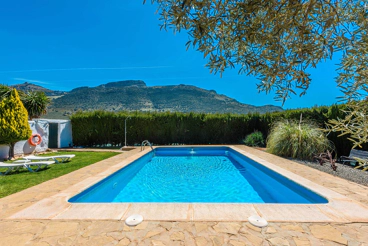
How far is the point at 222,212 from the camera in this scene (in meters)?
2.99

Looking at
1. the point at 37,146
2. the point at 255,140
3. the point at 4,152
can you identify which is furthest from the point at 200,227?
the point at 255,140

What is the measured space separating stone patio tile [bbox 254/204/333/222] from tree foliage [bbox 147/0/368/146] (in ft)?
4.76

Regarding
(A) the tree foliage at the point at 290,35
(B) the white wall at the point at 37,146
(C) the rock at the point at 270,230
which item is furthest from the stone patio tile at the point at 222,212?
(B) the white wall at the point at 37,146

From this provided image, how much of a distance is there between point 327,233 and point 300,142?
21.0 ft

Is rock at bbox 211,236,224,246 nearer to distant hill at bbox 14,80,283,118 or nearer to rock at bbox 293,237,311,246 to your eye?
rock at bbox 293,237,311,246

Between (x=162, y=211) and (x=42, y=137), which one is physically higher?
(x=42, y=137)

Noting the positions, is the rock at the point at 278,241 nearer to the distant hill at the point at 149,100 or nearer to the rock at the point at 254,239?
the rock at the point at 254,239

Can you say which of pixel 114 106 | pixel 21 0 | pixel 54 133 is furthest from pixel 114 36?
pixel 114 106

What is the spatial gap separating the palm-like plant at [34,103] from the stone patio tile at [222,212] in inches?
555

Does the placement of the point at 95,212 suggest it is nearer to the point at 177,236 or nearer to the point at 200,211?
the point at 177,236

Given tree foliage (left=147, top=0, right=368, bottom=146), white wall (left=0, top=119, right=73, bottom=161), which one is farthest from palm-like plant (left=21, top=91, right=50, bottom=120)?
tree foliage (left=147, top=0, right=368, bottom=146)

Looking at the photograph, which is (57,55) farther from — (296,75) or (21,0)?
(296,75)

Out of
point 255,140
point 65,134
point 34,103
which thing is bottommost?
point 255,140

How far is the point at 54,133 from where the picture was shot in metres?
12.6
